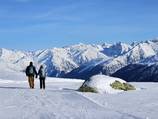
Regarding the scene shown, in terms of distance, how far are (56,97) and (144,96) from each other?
601 centimetres

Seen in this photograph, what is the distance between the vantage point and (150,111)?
845 inches

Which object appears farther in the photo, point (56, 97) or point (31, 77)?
point (31, 77)

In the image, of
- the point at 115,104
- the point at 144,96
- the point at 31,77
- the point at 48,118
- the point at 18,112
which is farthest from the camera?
the point at 31,77

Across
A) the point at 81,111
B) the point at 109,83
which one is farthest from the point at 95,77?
the point at 81,111

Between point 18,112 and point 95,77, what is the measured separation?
596 inches

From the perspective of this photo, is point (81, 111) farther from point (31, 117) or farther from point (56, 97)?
point (56, 97)

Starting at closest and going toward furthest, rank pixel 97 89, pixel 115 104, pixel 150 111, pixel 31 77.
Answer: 1. pixel 150 111
2. pixel 115 104
3. pixel 97 89
4. pixel 31 77

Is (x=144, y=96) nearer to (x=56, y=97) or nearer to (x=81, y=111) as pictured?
(x=56, y=97)

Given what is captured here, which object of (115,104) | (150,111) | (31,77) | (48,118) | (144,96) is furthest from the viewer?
(31,77)

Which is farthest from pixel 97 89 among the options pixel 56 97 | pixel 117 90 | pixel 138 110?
pixel 138 110

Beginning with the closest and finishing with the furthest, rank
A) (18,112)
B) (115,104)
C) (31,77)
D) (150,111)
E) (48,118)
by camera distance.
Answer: (48,118) < (18,112) < (150,111) < (115,104) < (31,77)

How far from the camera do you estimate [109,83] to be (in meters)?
33.3

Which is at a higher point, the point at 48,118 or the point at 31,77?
the point at 31,77

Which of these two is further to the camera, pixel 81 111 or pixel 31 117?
pixel 81 111
